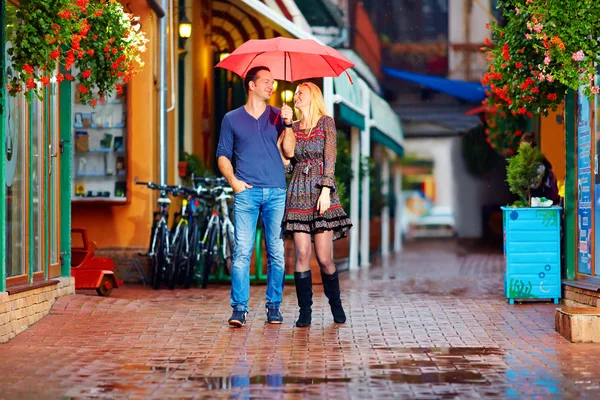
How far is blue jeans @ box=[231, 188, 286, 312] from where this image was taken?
8.50 m

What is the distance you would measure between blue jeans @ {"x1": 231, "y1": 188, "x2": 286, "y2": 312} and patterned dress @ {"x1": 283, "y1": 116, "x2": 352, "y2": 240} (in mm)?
134

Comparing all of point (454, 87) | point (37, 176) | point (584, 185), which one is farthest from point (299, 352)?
point (454, 87)

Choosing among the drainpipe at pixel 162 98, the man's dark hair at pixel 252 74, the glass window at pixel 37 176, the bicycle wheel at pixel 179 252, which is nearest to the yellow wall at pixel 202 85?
the drainpipe at pixel 162 98

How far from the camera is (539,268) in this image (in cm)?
1030

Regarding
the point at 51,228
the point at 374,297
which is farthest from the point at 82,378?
the point at 374,297

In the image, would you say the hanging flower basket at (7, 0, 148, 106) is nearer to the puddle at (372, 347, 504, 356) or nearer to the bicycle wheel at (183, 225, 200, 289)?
the puddle at (372, 347, 504, 356)

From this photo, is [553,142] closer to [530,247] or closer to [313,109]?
[530,247]

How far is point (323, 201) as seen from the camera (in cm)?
823

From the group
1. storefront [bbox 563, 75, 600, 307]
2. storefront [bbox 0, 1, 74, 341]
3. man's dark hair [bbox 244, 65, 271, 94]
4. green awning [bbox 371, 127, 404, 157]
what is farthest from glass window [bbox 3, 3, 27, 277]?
green awning [bbox 371, 127, 404, 157]

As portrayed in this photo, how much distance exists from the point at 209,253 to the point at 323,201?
12.9 feet

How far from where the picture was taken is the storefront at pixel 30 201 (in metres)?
7.92

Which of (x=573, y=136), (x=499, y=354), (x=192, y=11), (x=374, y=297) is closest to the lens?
(x=499, y=354)

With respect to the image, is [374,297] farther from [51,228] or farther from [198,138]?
[198,138]

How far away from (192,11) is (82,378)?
9.07 m
